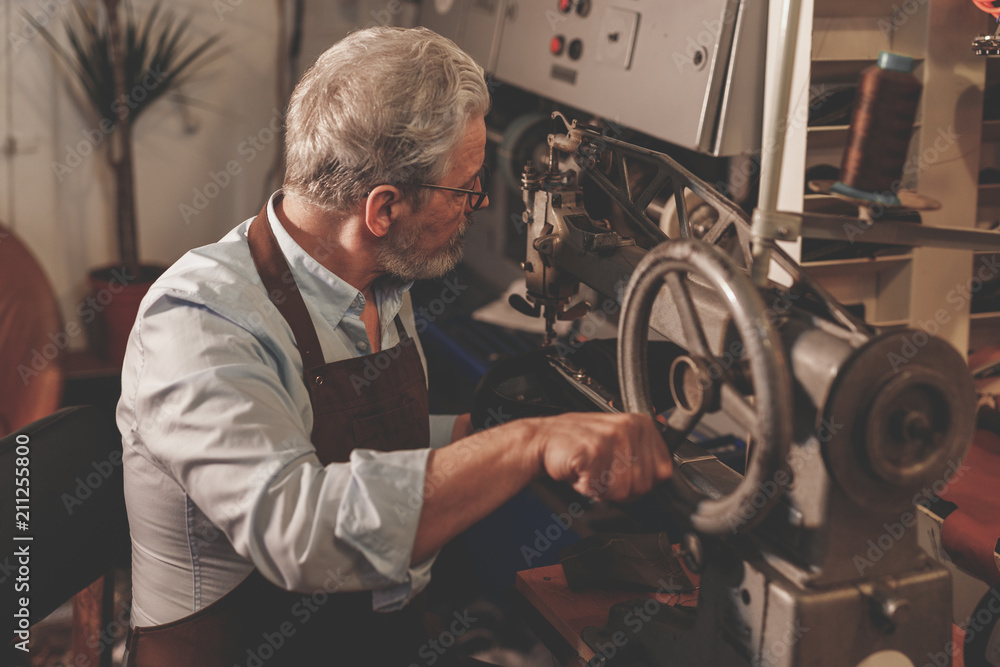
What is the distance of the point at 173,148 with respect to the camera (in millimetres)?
3670

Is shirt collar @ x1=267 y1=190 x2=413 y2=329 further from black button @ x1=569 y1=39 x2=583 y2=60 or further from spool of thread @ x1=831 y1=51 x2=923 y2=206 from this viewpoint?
black button @ x1=569 y1=39 x2=583 y2=60

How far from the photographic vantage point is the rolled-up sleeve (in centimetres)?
93

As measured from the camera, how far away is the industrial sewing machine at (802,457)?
811mm

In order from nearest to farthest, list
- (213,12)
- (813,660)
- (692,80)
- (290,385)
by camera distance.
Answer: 1. (813,660)
2. (290,385)
3. (692,80)
4. (213,12)

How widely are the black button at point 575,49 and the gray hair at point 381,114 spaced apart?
0.99 m

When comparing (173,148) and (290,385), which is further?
(173,148)

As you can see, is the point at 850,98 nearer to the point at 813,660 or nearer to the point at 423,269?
the point at 423,269

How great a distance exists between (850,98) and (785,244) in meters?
0.30

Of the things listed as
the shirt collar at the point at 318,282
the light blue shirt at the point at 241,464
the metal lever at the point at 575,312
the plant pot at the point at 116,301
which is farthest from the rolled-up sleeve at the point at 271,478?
the plant pot at the point at 116,301

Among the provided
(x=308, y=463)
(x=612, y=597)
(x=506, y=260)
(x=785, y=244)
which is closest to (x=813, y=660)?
(x=612, y=597)

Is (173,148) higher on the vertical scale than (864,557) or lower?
lower

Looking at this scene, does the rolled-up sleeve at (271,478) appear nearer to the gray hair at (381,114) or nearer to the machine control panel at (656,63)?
the gray hair at (381,114)

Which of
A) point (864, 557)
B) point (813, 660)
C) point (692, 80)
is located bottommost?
point (813, 660)

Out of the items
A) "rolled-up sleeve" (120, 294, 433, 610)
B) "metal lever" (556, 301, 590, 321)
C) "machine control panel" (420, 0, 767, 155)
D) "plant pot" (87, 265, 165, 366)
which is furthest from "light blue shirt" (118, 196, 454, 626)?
"plant pot" (87, 265, 165, 366)
